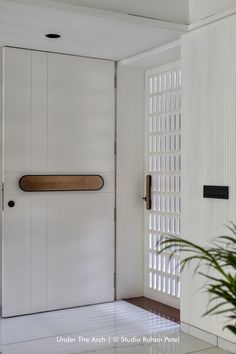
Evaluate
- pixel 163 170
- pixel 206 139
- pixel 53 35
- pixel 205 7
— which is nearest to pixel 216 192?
pixel 206 139

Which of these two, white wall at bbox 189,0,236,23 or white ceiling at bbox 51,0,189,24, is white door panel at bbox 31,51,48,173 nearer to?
white ceiling at bbox 51,0,189,24

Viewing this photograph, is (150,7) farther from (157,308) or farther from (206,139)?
(157,308)

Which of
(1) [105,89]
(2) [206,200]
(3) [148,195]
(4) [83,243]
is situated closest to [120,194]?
(3) [148,195]

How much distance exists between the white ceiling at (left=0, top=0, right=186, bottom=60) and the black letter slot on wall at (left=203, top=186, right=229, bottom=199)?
1211mm

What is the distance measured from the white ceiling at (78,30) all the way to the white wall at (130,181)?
485 mm

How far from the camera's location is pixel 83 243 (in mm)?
4441

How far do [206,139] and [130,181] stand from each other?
137cm

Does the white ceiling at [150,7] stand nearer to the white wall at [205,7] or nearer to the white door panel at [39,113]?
the white wall at [205,7]

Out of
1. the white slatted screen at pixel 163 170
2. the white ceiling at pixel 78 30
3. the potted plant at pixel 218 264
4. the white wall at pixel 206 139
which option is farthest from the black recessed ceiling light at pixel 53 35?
the potted plant at pixel 218 264

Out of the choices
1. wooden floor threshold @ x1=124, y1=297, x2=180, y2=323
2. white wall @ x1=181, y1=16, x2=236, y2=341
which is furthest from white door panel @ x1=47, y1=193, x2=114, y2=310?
white wall @ x1=181, y1=16, x2=236, y2=341

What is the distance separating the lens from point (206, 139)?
11.4 ft

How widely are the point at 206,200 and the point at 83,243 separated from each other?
4.67 ft

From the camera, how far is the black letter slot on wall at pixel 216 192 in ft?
10.8

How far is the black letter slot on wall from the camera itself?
10.8 feet
